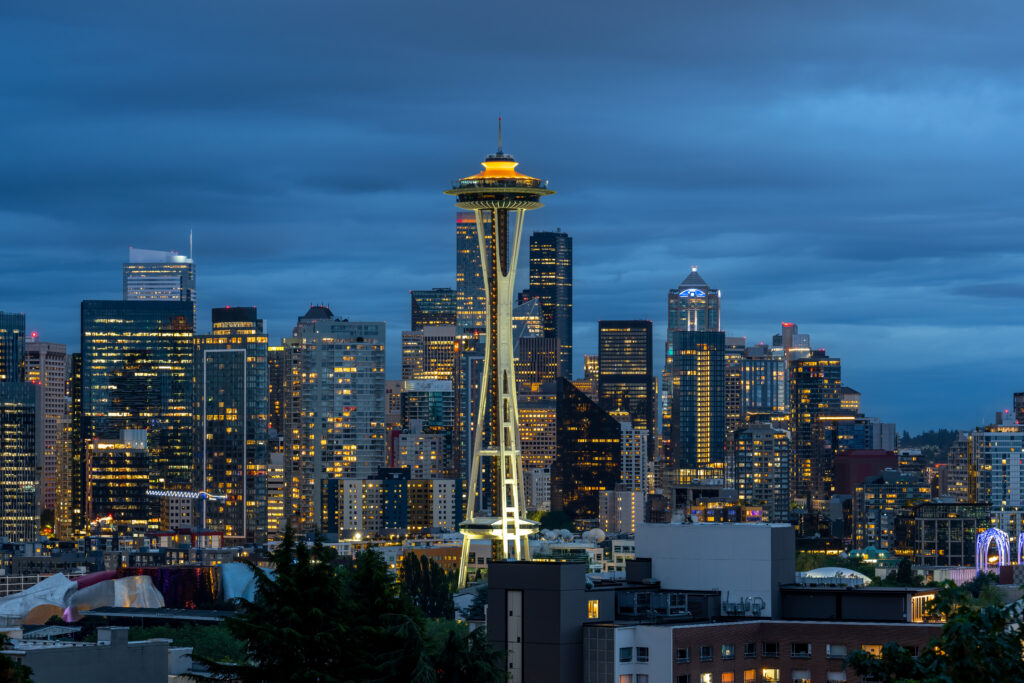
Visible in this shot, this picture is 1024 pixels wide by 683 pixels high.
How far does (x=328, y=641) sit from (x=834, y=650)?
32.7m

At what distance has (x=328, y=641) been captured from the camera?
57125mm

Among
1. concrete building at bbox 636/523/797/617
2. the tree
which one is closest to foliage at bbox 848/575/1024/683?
the tree

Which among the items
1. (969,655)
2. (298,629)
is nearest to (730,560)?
(298,629)

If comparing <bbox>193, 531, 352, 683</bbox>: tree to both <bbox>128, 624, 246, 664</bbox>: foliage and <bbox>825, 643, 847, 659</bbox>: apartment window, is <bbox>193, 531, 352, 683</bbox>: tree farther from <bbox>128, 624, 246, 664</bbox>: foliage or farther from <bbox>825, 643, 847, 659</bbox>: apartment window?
<bbox>128, 624, 246, 664</bbox>: foliage

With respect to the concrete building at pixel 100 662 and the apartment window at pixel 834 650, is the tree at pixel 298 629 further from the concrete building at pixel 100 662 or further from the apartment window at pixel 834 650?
the apartment window at pixel 834 650

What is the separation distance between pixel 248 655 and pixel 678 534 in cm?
3709

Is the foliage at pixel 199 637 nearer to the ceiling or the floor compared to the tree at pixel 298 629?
nearer to the floor

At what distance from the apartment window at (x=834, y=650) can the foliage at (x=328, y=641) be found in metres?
28.8

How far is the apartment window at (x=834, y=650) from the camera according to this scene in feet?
275

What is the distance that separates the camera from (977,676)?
43938mm

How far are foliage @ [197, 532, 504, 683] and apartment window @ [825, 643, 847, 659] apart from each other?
28.8 metres

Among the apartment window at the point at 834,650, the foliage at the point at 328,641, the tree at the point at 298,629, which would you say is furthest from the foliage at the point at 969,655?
the apartment window at the point at 834,650

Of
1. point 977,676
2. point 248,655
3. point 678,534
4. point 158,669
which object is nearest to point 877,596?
point 678,534

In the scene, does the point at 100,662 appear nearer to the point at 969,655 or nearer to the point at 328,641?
the point at 328,641
